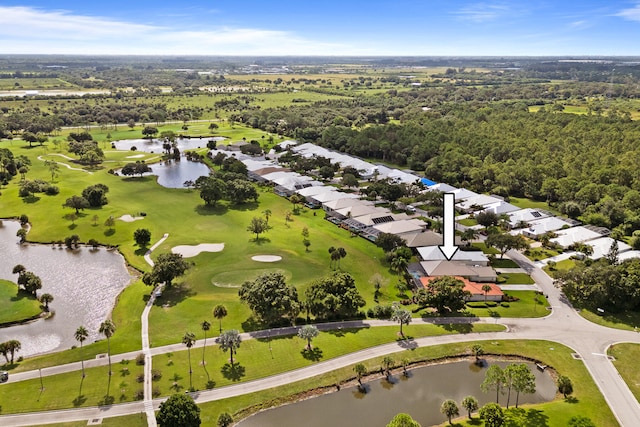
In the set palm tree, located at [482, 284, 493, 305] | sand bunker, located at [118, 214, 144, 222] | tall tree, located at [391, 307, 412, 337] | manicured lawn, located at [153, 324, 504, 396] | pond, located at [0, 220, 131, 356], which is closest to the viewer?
manicured lawn, located at [153, 324, 504, 396]

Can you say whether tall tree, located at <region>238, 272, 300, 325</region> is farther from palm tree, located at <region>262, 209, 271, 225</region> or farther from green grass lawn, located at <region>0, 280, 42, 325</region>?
palm tree, located at <region>262, 209, 271, 225</region>

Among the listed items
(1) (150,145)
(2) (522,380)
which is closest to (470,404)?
(2) (522,380)

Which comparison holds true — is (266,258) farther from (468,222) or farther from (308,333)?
(468,222)

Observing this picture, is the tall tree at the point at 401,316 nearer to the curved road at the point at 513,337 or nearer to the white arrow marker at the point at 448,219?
the curved road at the point at 513,337

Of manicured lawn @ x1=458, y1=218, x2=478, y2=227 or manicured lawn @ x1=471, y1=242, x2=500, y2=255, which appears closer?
manicured lawn @ x1=471, y1=242, x2=500, y2=255

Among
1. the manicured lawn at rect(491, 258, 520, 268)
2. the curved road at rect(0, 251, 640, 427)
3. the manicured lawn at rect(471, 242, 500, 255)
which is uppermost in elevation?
the manicured lawn at rect(471, 242, 500, 255)

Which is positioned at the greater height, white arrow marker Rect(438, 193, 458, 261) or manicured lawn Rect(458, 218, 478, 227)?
white arrow marker Rect(438, 193, 458, 261)

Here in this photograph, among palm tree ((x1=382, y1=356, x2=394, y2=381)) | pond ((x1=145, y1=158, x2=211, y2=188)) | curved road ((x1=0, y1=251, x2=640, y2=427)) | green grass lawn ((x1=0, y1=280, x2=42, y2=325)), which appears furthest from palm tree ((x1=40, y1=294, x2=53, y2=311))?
pond ((x1=145, y1=158, x2=211, y2=188))
